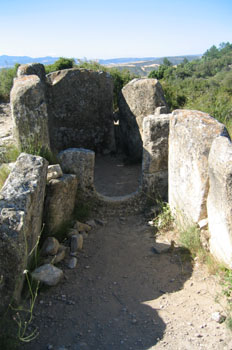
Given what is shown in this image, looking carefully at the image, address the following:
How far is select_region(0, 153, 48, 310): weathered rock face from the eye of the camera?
3.20 meters

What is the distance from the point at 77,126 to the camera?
8.14 metres

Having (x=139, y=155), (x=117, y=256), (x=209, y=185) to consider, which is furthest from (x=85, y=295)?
(x=139, y=155)

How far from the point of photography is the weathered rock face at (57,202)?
4.76m

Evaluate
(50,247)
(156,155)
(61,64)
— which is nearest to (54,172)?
(50,247)

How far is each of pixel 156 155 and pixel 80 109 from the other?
Result: 3.00m

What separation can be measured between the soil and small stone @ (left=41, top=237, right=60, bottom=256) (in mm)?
238

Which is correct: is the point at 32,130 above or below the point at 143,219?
above

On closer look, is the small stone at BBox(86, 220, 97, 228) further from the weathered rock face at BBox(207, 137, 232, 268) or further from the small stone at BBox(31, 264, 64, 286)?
the weathered rock face at BBox(207, 137, 232, 268)

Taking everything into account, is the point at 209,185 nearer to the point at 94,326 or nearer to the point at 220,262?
the point at 220,262

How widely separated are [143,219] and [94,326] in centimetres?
246

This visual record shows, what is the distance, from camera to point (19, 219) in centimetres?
343

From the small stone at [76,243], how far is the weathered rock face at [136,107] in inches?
131

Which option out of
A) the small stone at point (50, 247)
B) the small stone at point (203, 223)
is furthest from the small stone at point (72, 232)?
the small stone at point (203, 223)

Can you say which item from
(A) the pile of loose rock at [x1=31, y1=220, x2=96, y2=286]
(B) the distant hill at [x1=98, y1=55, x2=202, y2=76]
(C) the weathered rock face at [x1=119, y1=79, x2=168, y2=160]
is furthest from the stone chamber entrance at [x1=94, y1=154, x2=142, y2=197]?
(B) the distant hill at [x1=98, y1=55, x2=202, y2=76]
